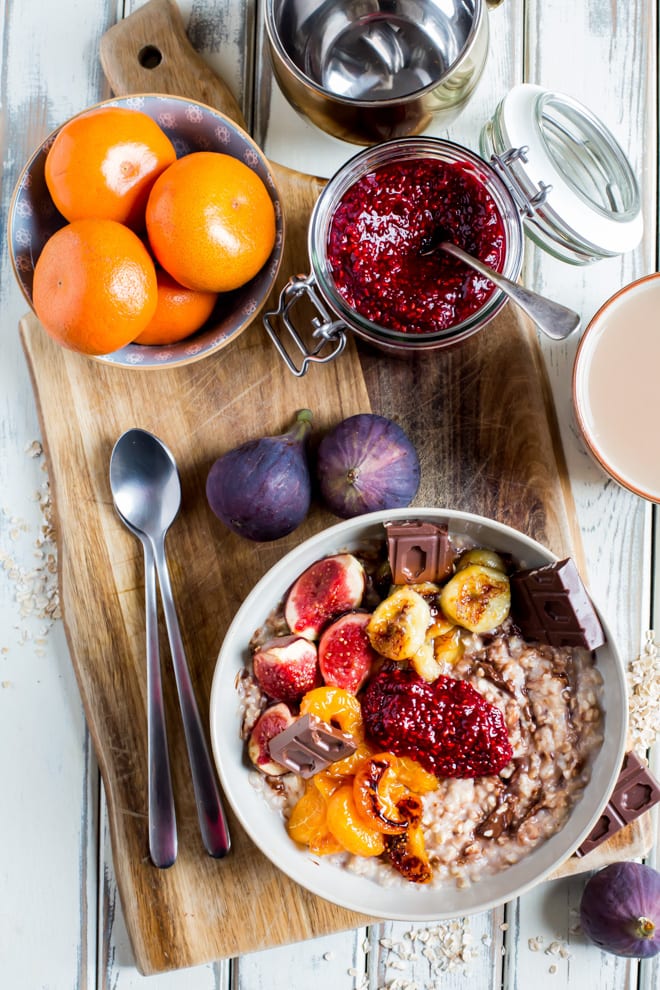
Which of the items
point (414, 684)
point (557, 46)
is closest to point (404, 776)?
point (414, 684)

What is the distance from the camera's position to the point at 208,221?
1.45 metres

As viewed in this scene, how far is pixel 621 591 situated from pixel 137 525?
0.97m

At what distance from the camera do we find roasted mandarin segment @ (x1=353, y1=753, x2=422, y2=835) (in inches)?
57.0

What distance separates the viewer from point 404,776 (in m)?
1.49

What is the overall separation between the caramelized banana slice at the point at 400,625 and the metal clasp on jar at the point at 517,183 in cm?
70

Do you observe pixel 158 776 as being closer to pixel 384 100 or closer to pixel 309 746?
pixel 309 746

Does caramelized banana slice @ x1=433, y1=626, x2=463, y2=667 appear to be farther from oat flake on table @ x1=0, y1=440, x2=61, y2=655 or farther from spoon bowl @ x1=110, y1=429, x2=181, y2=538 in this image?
oat flake on table @ x1=0, y1=440, x2=61, y2=655

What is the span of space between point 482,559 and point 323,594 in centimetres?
28

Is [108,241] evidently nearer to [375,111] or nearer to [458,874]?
[375,111]

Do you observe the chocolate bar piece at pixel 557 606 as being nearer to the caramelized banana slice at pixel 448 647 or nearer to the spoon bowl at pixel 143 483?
the caramelized banana slice at pixel 448 647

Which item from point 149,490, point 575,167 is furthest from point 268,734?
point 575,167

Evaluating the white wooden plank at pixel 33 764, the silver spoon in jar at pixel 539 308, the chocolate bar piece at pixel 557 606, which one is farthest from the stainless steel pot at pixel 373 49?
the chocolate bar piece at pixel 557 606

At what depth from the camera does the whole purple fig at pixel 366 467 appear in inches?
61.2

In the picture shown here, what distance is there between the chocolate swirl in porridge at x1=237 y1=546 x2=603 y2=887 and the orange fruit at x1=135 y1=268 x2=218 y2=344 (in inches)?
20.9
